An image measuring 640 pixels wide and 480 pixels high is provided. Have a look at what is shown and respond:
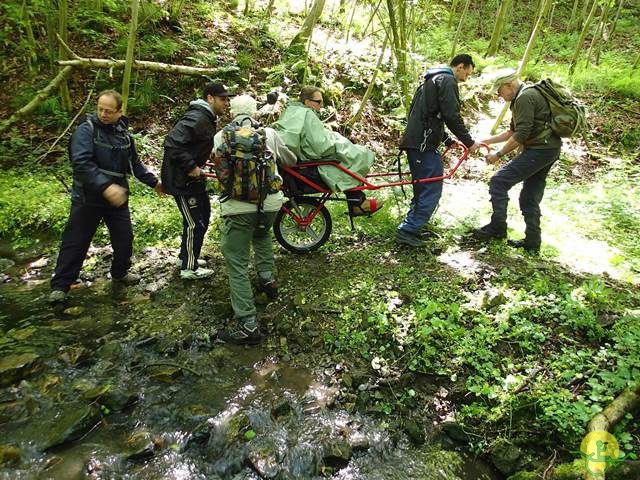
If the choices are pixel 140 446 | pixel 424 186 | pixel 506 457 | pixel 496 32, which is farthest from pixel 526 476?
pixel 496 32

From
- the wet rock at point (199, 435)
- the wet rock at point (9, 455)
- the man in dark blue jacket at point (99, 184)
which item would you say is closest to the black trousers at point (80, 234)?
the man in dark blue jacket at point (99, 184)

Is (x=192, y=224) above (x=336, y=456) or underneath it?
above

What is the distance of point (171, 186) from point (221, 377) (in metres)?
2.38

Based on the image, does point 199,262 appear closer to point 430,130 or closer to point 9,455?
point 9,455

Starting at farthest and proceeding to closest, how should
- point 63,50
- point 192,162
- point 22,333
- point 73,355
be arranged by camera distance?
1. point 63,50
2. point 192,162
3. point 22,333
4. point 73,355

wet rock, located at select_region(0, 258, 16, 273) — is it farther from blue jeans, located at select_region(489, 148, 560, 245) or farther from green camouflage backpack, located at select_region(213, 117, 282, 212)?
blue jeans, located at select_region(489, 148, 560, 245)

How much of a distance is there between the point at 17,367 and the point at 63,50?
7304mm

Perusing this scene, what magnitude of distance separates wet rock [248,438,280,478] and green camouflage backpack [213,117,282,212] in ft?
7.42

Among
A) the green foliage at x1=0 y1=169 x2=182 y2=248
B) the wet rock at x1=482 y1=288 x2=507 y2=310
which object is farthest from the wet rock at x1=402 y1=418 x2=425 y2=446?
the green foliage at x1=0 y1=169 x2=182 y2=248

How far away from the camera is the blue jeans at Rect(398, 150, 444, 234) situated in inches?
232

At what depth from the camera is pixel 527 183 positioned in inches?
236

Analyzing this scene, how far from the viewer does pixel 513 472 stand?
327cm

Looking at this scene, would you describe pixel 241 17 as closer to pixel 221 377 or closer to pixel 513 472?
pixel 221 377

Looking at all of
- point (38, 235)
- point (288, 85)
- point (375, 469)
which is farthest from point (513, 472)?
point (288, 85)
